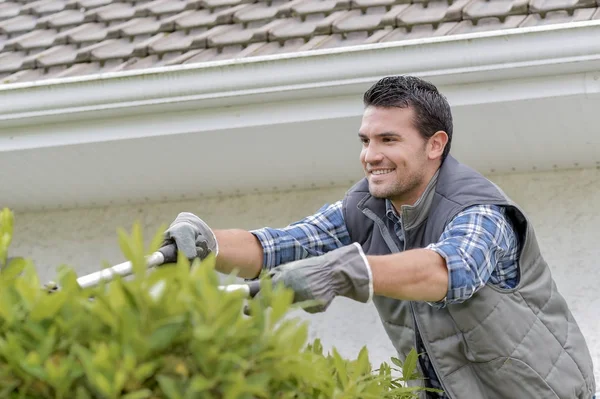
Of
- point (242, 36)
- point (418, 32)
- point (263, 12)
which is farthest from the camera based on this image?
point (263, 12)

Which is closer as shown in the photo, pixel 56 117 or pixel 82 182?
pixel 56 117

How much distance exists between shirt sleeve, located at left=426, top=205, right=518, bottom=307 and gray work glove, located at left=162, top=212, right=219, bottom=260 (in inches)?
22.8

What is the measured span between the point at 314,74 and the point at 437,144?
0.62 meters

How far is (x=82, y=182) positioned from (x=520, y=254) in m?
2.03

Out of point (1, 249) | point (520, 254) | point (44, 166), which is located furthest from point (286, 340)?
point (44, 166)

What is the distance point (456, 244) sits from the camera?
7.78 feet

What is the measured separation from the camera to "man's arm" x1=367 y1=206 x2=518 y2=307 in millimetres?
2146

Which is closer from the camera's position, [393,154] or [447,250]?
[447,250]

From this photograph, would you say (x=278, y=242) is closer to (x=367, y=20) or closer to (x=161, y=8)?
(x=367, y=20)

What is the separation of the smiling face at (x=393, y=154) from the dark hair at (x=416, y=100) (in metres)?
0.02

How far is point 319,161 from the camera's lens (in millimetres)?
3736

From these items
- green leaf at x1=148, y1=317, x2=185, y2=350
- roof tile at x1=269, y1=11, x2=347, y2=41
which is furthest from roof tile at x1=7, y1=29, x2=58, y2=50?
green leaf at x1=148, y1=317, x2=185, y2=350

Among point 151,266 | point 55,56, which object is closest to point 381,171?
point 151,266

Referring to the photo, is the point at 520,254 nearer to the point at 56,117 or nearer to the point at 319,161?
the point at 319,161
